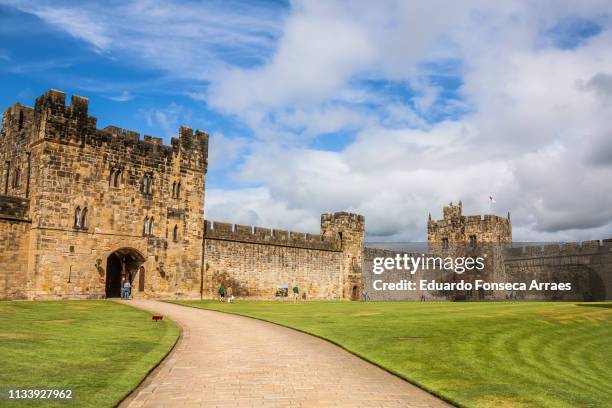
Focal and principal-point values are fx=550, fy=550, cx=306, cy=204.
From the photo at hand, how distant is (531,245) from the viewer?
55.2 m

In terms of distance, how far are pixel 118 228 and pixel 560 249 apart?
40282mm

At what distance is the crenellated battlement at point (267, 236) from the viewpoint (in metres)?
38.8

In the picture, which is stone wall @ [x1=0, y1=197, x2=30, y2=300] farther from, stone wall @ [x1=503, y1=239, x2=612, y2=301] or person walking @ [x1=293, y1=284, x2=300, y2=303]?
stone wall @ [x1=503, y1=239, x2=612, y2=301]

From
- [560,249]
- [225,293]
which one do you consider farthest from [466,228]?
[225,293]

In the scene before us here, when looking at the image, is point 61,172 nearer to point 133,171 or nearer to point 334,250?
point 133,171

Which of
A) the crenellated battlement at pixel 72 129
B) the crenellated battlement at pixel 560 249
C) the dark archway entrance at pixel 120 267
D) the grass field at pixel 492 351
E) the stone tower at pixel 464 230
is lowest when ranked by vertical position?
the grass field at pixel 492 351

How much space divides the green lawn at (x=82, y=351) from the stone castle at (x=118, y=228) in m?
8.39

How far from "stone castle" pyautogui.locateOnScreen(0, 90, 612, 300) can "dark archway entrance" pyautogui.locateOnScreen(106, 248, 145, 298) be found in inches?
2.7

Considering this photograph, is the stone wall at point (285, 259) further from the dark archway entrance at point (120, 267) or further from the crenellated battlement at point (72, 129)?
the crenellated battlement at point (72, 129)

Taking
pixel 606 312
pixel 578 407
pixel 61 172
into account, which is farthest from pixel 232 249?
pixel 578 407

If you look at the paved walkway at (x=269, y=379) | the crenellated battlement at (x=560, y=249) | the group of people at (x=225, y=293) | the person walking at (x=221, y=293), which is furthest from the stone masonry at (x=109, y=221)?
the crenellated battlement at (x=560, y=249)

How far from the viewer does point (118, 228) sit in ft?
108

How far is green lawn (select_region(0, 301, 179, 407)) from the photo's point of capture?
892 centimetres

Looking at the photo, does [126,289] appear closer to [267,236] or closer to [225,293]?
[225,293]
